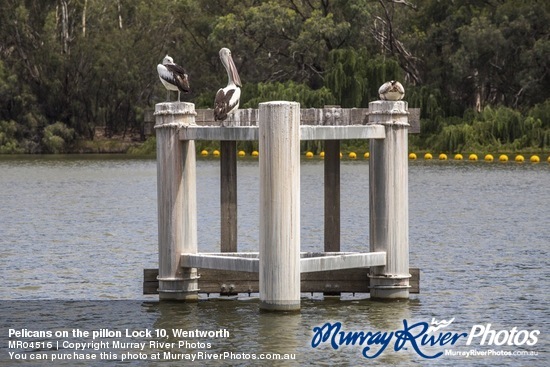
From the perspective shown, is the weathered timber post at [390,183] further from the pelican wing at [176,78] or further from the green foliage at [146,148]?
the green foliage at [146,148]

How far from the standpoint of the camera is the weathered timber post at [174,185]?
72.7ft

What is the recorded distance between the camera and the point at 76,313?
24016mm

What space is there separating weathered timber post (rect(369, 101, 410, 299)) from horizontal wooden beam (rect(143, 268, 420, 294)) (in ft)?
2.04

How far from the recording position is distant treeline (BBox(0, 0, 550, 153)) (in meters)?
78.9

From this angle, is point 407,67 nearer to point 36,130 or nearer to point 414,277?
point 36,130

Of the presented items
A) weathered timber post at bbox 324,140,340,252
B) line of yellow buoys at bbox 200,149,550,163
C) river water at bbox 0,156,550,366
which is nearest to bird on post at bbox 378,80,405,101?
weathered timber post at bbox 324,140,340,252

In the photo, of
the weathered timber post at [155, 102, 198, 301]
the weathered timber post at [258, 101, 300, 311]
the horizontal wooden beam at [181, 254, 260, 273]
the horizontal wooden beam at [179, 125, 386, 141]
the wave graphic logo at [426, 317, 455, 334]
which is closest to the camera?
the weathered timber post at [258, 101, 300, 311]

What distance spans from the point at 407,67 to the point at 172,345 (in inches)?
2779

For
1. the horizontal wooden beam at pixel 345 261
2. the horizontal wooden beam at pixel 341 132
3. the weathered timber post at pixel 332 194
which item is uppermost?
the horizontal wooden beam at pixel 341 132

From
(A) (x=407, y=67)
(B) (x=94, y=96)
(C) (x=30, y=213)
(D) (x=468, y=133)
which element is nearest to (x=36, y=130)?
(B) (x=94, y=96)

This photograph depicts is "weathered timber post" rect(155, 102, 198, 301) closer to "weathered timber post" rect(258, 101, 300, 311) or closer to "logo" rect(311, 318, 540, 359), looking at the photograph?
"weathered timber post" rect(258, 101, 300, 311)

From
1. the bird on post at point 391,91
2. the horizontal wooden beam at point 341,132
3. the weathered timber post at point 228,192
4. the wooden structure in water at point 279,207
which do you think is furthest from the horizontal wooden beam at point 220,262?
the bird on post at point 391,91

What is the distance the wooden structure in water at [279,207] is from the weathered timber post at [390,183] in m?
0.02

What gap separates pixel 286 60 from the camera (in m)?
96.8
